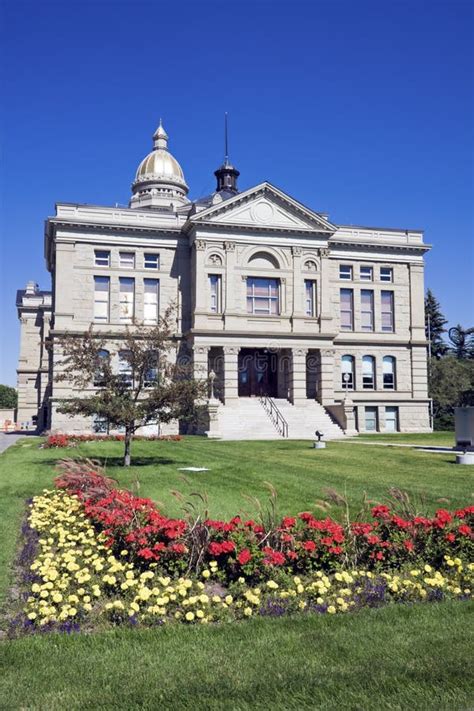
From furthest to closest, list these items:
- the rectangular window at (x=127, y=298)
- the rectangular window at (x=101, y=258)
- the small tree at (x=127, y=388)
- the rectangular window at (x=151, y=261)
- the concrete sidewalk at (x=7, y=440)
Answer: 1. the rectangular window at (x=151, y=261)
2. the rectangular window at (x=101, y=258)
3. the rectangular window at (x=127, y=298)
4. the concrete sidewalk at (x=7, y=440)
5. the small tree at (x=127, y=388)

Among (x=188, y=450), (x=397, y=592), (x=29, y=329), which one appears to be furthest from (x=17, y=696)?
(x=29, y=329)

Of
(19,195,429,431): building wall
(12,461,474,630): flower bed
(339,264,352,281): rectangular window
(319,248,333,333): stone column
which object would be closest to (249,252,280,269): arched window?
(19,195,429,431): building wall

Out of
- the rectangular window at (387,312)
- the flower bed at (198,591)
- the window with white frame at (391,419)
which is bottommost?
the flower bed at (198,591)

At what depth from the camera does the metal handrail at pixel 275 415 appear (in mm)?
36781

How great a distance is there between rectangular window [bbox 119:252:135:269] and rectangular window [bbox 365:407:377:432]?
20622mm

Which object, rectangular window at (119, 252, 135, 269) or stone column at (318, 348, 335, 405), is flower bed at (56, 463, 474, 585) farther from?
rectangular window at (119, 252, 135, 269)

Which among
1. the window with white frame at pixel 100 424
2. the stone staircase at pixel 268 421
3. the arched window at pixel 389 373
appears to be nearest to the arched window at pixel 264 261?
the stone staircase at pixel 268 421

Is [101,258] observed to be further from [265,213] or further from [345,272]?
[345,272]

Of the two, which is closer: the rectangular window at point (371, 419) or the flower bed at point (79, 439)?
the flower bed at point (79, 439)

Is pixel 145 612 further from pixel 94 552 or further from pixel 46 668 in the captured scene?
pixel 94 552

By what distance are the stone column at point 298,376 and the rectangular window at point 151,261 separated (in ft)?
38.1

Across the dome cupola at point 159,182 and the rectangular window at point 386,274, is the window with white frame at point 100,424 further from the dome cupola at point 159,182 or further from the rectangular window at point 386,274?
the dome cupola at point 159,182

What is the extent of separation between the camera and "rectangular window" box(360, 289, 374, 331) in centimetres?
4762

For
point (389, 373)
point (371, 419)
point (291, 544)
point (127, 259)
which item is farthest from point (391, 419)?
point (291, 544)
